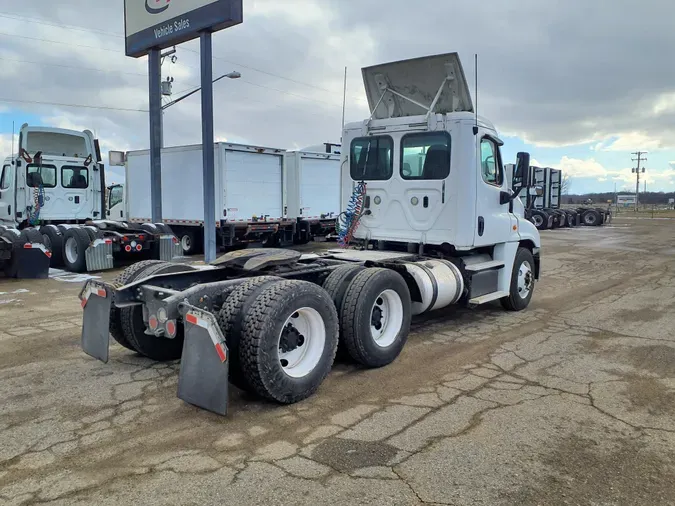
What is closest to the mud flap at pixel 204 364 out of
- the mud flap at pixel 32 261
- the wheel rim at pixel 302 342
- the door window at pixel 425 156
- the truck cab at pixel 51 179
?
the wheel rim at pixel 302 342

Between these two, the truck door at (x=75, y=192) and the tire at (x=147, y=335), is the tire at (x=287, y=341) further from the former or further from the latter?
the truck door at (x=75, y=192)

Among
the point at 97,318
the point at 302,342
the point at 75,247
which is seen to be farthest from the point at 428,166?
the point at 75,247

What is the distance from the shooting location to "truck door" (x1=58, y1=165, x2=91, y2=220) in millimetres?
15875

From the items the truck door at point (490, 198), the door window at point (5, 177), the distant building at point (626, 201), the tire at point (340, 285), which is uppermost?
the distant building at point (626, 201)

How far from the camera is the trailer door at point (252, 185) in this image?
51.4 ft

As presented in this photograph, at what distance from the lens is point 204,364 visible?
4.11 metres

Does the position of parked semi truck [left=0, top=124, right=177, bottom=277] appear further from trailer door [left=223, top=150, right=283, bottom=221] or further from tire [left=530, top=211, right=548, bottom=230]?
tire [left=530, top=211, right=548, bottom=230]

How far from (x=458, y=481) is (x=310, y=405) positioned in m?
1.57

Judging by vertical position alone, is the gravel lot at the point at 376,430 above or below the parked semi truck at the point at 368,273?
below

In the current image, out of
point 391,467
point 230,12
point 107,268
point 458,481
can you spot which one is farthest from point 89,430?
point 230,12

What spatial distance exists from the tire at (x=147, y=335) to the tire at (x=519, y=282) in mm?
4947

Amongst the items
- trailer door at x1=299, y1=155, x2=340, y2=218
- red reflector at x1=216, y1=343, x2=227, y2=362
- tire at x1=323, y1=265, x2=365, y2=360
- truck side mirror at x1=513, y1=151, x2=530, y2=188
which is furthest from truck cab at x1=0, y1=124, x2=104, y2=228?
red reflector at x1=216, y1=343, x2=227, y2=362

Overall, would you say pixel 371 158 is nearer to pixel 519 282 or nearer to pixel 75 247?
pixel 519 282

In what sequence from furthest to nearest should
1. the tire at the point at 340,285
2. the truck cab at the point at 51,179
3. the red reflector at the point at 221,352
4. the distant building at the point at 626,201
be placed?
the distant building at the point at 626,201, the truck cab at the point at 51,179, the tire at the point at 340,285, the red reflector at the point at 221,352
